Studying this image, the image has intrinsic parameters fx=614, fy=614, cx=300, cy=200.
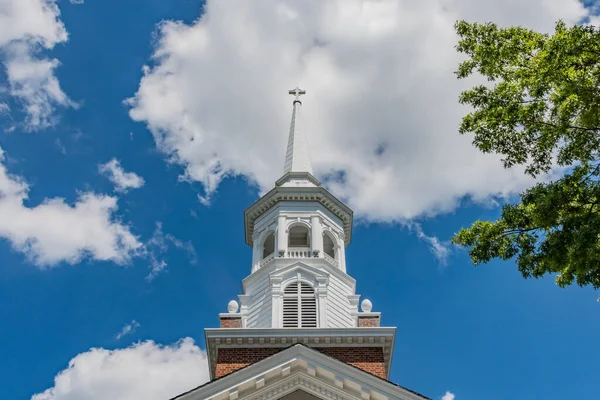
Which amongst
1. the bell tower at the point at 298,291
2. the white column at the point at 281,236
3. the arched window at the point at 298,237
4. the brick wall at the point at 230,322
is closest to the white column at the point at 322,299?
the bell tower at the point at 298,291

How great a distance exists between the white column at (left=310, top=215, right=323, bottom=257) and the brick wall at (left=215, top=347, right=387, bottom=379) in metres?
5.22

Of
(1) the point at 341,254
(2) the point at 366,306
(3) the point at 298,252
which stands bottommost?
(2) the point at 366,306

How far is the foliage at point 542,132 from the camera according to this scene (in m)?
11.5

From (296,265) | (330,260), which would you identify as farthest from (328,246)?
(296,265)

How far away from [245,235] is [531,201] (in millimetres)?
16892

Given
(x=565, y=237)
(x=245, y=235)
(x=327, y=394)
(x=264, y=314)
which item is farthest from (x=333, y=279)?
(x=565, y=237)

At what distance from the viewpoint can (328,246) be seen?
26438mm

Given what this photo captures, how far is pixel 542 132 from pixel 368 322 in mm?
10191

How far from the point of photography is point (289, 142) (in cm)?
3131

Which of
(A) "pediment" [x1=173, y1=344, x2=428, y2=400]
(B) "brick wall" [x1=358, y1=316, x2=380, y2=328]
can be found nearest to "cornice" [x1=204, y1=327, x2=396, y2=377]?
(B) "brick wall" [x1=358, y1=316, x2=380, y2=328]

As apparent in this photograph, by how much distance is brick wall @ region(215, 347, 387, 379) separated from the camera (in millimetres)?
19312

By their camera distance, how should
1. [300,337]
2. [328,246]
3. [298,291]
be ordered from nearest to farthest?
[300,337] → [298,291] → [328,246]

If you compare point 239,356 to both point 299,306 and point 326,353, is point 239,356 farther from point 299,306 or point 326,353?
point 299,306

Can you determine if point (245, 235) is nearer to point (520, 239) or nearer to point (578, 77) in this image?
point (520, 239)
